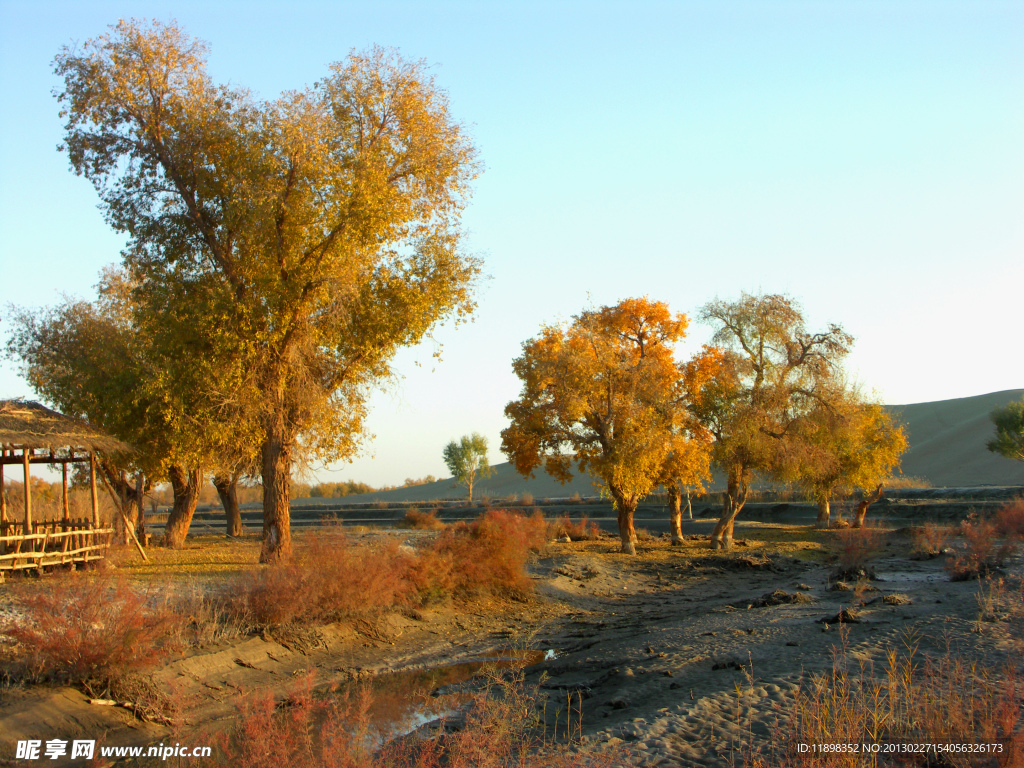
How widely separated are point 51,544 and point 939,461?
88173mm

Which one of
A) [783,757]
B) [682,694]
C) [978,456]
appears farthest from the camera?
[978,456]

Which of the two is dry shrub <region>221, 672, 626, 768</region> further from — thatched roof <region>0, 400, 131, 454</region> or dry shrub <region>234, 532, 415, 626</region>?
thatched roof <region>0, 400, 131, 454</region>

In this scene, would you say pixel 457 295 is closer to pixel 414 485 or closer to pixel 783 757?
pixel 783 757

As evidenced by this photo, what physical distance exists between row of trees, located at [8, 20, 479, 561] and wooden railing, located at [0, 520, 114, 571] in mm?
2988

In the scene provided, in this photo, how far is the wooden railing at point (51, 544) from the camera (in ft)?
50.4

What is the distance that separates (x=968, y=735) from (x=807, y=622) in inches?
288

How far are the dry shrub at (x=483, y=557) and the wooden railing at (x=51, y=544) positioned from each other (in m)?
7.84

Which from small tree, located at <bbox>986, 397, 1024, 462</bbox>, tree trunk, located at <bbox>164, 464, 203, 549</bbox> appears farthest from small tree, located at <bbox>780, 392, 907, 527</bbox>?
small tree, located at <bbox>986, 397, 1024, 462</bbox>

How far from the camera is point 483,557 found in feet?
60.0

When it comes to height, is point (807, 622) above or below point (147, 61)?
below

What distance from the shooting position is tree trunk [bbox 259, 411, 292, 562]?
1830 cm

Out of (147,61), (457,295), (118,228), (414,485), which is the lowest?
(414,485)

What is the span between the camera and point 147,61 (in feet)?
58.3

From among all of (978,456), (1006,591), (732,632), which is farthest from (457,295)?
(978,456)
